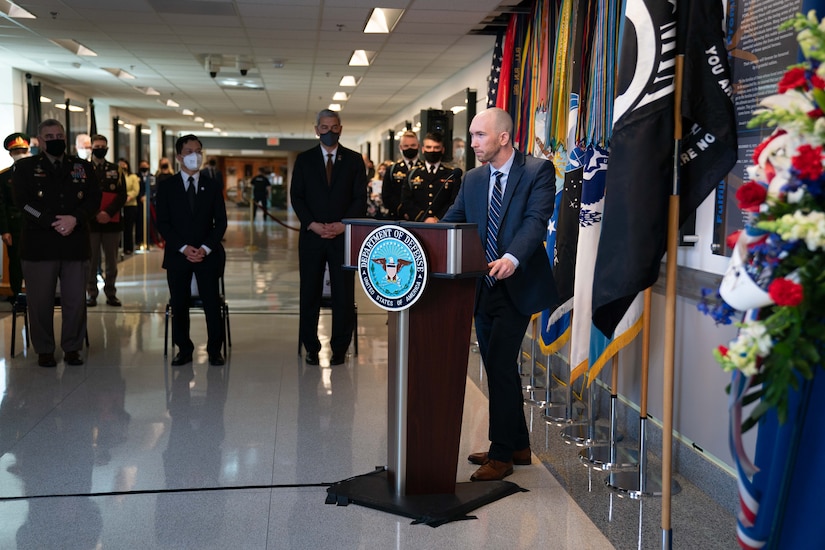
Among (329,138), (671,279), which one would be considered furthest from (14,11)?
(671,279)

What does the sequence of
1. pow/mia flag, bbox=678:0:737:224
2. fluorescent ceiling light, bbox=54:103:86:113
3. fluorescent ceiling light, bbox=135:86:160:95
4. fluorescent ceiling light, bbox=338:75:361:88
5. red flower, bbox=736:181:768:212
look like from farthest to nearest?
fluorescent ceiling light, bbox=135:86:160:95 < fluorescent ceiling light, bbox=54:103:86:113 < fluorescent ceiling light, bbox=338:75:361:88 < pow/mia flag, bbox=678:0:737:224 < red flower, bbox=736:181:768:212

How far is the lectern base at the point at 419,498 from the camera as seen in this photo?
3.56m

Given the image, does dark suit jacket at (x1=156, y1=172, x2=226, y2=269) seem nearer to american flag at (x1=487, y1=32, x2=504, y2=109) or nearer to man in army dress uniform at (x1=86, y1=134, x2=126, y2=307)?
american flag at (x1=487, y1=32, x2=504, y2=109)

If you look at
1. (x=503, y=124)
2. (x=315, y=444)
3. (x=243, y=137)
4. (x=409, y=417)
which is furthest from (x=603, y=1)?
(x=243, y=137)

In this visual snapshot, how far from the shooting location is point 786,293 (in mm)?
1789

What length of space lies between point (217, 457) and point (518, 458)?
1.56 m

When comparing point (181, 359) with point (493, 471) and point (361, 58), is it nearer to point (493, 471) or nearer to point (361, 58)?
point (493, 471)

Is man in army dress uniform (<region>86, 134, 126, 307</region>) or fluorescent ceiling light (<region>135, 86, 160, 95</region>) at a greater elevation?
fluorescent ceiling light (<region>135, 86, 160, 95</region>)

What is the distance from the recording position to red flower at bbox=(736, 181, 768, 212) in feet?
6.46

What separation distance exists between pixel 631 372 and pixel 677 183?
199 centimetres

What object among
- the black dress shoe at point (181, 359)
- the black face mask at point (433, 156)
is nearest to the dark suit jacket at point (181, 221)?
the black dress shoe at point (181, 359)

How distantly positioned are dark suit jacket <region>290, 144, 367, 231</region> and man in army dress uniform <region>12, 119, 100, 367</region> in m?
1.57

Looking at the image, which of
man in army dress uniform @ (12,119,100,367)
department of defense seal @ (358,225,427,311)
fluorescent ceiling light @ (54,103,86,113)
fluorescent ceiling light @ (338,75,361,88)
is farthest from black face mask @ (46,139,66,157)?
fluorescent ceiling light @ (54,103,86,113)

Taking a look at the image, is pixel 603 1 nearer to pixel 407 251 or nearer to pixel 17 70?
pixel 407 251
